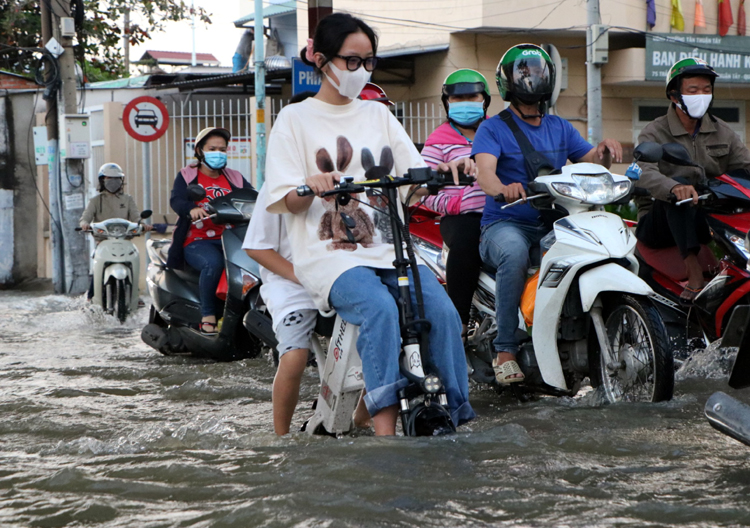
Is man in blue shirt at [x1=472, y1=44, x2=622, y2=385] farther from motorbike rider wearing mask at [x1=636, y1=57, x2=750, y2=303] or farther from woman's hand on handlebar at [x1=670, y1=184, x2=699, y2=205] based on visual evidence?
motorbike rider wearing mask at [x1=636, y1=57, x2=750, y2=303]

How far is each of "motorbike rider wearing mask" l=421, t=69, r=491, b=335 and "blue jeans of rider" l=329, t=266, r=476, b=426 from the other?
5.27 feet

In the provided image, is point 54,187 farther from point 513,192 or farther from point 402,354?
point 402,354

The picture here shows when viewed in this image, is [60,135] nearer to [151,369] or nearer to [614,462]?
[151,369]

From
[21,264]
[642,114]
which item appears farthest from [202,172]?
[642,114]

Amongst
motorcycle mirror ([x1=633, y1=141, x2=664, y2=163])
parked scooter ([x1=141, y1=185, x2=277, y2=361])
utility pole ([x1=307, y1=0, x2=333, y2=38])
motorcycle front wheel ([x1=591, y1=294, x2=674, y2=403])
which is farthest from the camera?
utility pole ([x1=307, y1=0, x2=333, y2=38])

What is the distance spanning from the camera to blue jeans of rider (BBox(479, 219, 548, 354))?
5.11 metres

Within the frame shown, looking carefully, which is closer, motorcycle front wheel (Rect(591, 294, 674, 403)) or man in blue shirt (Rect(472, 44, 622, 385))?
motorcycle front wheel (Rect(591, 294, 674, 403))

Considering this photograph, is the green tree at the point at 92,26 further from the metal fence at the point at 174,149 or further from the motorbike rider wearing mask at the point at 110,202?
the motorbike rider wearing mask at the point at 110,202

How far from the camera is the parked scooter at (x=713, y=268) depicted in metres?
5.31

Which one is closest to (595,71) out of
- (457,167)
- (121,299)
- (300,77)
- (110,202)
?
(300,77)

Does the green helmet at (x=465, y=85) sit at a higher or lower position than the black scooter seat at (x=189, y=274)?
higher

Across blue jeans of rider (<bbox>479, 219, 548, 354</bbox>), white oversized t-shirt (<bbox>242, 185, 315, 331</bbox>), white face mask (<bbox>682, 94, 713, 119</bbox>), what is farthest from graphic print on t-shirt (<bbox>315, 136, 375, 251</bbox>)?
white face mask (<bbox>682, 94, 713, 119</bbox>)

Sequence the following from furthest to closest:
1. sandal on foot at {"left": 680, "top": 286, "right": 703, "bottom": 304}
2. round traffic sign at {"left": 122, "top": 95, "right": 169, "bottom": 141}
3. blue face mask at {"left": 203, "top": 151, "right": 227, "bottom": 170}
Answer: round traffic sign at {"left": 122, "top": 95, "right": 169, "bottom": 141} → blue face mask at {"left": 203, "top": 151, "right": 227, "bottom": 170} → sandal on foot at {"left": 680, "top": 286, "right": 703, "bottom": 304}

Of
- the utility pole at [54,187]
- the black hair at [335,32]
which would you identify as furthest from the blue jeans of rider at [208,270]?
the utility pole at [54,187]
